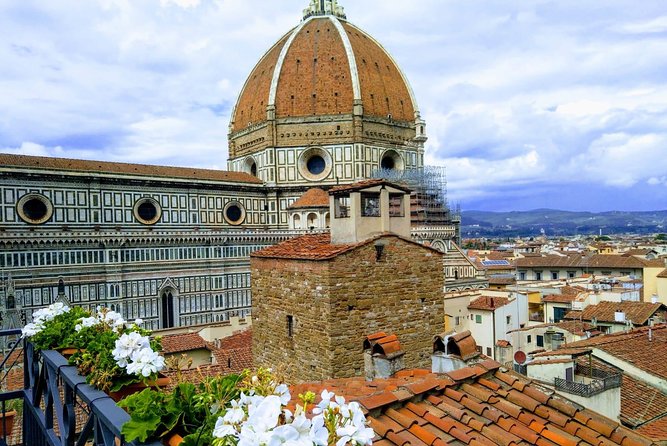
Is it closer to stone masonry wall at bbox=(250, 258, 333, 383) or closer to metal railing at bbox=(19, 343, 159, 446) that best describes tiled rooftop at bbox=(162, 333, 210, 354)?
stone masonry wall at bbox=(250, 258, 333, 383)

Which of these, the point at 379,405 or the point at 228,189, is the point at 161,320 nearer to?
the point at 228,189

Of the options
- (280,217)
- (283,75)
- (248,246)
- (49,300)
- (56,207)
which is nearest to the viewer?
(49,300)

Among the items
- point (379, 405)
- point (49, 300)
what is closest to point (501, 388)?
point (379, 405)

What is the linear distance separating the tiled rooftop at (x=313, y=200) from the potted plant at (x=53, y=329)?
38480 mm

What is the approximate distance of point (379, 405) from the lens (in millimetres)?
4387

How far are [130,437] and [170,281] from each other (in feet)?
126

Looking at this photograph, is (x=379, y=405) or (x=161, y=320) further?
(x=161, y=320)

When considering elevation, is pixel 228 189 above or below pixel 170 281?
above

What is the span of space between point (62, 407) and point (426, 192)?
1900 inches

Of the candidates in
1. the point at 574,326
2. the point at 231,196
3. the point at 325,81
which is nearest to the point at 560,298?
the point at 574,326

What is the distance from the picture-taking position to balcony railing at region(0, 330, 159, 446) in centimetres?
219

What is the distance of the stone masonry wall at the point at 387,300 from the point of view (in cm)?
884

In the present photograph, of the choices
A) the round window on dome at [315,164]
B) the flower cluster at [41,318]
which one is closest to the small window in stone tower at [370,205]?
the flower cluster at [41,318]

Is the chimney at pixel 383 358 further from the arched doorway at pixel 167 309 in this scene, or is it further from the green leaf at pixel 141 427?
the arched doorway at pixel 167 309
